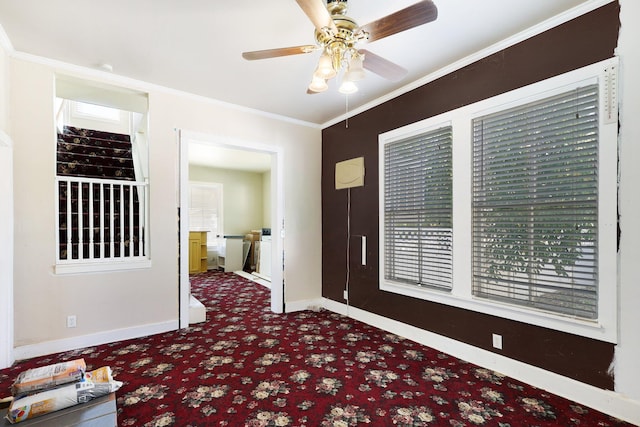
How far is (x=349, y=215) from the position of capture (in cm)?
406

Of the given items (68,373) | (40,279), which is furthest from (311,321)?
(40,279)

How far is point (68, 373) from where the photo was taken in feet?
5.74

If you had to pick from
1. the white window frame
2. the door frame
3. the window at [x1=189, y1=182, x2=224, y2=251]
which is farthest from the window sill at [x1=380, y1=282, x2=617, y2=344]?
the window at [x1=189, y1=182, x2=224, y2=251]

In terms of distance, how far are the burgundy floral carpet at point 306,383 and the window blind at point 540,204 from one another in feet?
2.32

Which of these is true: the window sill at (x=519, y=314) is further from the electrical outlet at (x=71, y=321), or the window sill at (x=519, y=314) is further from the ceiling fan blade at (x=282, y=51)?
the electrical outlet at (x=71, y=321)

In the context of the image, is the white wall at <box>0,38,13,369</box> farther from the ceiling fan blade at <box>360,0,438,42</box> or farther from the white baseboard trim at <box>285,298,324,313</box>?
the ceiling fan blade at <box>360,0,438,42</box>

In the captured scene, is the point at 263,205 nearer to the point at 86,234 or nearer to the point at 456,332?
the point at 86,234

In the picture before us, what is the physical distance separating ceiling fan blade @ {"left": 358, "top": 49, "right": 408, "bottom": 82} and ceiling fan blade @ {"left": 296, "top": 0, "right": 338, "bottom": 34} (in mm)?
314

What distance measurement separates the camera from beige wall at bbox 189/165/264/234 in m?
8.05

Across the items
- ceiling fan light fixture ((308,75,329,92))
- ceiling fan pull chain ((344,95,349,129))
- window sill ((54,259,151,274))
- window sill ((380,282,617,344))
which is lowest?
window sill ((380,282,617,344))

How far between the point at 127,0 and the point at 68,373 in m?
2.34

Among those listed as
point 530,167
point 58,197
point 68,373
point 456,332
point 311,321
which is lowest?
point 311,321

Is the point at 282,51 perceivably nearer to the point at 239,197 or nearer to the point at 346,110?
the point at 346,110

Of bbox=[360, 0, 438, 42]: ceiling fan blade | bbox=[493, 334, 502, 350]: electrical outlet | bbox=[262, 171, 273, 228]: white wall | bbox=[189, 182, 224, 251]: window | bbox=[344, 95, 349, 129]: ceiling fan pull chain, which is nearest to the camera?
bbox=[360, 0, 438, 42]: ceiling fan blade
